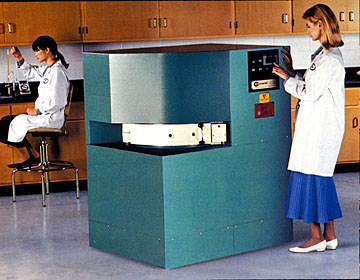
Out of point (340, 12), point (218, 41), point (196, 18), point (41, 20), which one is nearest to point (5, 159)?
point (41, 20)

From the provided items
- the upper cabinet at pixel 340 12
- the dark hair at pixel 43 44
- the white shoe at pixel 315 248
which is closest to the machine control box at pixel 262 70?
the white shoe at pixel 315 248

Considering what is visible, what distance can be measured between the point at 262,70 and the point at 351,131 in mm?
3011

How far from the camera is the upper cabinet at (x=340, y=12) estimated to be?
7.79m

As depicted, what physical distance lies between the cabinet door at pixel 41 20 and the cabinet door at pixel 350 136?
2814mm

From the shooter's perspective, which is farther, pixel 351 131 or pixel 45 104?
pixel 351 131

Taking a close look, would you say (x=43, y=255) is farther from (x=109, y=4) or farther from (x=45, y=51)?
(x=109, y=4)

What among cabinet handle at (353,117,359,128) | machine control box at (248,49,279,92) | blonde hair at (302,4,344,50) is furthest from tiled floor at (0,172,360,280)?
cabinet handle at (353,117,359,128)

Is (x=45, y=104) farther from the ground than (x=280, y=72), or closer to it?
closer to it

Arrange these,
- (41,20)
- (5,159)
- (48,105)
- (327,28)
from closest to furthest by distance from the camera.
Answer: (327,28)
(48,105)
(5,159)
(41,20)

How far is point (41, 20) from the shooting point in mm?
7191

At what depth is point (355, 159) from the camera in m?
7.71

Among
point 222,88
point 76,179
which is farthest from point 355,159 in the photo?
point 222,88

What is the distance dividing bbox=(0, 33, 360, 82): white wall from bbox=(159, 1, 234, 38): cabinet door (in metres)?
0.35

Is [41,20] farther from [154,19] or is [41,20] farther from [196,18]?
[196,18]
